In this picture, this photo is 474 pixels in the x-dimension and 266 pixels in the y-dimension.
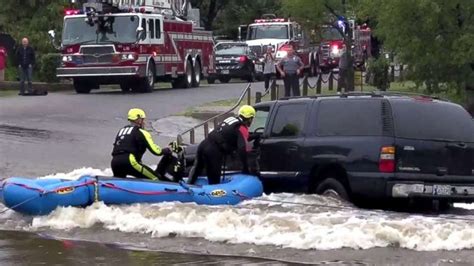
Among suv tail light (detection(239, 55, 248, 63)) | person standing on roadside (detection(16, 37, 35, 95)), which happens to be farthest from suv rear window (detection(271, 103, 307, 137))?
suv tail light (detection(239, 55, 248, 63))

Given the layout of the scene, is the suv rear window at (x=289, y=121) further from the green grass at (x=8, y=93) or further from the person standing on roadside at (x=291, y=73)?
the green grass at (x=8, y=93)

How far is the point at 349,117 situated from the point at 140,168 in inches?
115

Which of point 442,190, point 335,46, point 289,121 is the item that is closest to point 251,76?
point 335,46

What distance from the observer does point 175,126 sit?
982 inches

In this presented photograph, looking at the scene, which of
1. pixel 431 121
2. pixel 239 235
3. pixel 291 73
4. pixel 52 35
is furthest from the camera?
pixel 52 35

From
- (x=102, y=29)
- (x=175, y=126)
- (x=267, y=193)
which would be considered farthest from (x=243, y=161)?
(x=102, y=29)

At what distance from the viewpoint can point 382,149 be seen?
12430 millimetres

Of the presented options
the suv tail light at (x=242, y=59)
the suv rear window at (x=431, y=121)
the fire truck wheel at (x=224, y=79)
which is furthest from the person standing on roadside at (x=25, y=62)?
the suv rear window at (x=431, y=121)

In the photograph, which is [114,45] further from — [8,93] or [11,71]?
[11,71]

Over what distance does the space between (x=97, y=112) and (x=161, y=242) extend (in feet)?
52.8

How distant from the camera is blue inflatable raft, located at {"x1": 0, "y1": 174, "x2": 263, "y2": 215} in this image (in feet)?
42.0

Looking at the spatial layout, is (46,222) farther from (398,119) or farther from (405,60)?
(405,60)

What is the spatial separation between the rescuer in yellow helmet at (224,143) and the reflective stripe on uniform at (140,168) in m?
0.68

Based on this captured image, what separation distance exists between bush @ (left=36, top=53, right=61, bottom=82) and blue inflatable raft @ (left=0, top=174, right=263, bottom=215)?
25350 mm
